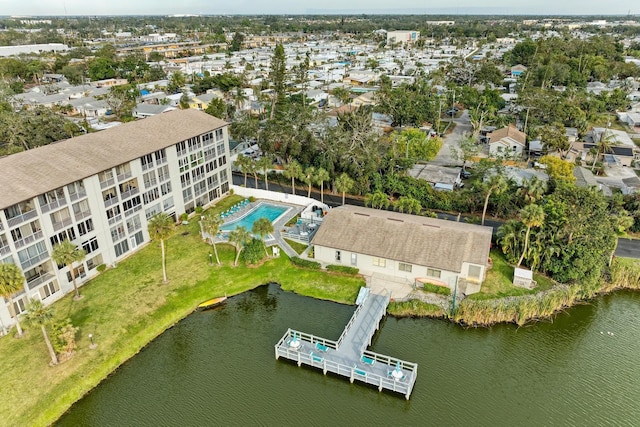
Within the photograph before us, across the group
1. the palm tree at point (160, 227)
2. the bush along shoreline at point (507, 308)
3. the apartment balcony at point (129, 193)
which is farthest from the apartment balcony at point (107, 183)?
the bush along shoreline at point (507, 308)

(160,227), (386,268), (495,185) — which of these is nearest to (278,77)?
(495,185)

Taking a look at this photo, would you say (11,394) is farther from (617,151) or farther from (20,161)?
(617,151)

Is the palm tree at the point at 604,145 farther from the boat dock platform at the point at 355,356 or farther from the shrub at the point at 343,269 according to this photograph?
the boat dock platform at the point at 355,356

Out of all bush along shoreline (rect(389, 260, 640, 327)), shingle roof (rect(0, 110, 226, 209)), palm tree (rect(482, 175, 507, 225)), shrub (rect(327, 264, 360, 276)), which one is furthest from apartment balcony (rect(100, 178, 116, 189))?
palm tree (rect(482, 175, 507, 225))

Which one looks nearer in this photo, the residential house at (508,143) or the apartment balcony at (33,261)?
the apartment balcony at (33,261)

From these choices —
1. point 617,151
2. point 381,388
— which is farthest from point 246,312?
point 617,151

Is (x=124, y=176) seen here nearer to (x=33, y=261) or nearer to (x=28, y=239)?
(x=28, y=239)

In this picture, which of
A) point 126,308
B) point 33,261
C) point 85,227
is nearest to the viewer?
point 33,261
